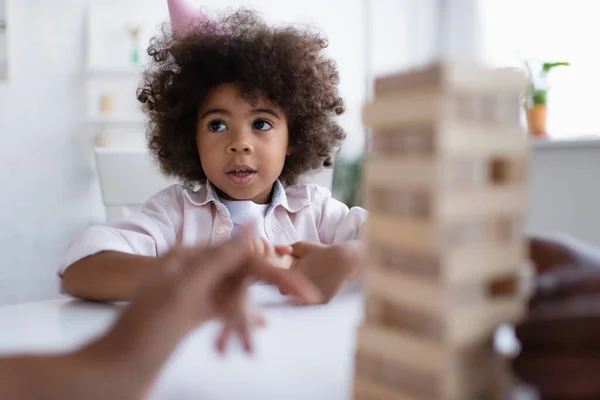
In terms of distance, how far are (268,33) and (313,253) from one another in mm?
508

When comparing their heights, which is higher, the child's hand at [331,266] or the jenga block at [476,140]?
the jenga block at [476,140]

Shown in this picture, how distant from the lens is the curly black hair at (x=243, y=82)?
999 millimetres

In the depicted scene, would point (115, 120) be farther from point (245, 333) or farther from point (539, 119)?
point (245, 333)

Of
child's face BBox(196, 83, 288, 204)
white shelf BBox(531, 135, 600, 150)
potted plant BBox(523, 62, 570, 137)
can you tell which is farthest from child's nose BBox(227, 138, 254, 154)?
potted plant BBox(523, 62, 570, 137)

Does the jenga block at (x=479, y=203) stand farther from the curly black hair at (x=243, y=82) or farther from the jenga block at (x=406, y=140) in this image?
the curly black hair at (x=243, y=82)

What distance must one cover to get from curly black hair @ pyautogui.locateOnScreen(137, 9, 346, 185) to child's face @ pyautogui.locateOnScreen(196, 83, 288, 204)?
0.02 metres

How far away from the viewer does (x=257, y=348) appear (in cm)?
44

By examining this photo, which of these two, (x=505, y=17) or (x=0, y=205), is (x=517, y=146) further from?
(x=0, y=205)

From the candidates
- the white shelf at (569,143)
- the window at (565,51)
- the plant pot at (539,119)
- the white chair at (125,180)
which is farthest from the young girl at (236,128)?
the window at (565,51)

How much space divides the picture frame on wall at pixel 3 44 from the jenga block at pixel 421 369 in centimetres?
286

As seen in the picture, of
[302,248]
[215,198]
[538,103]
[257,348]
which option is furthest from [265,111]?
[538,103]

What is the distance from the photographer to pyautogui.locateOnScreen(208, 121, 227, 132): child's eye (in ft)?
3.21

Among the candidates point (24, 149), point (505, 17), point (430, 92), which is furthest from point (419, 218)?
point (24, 149)

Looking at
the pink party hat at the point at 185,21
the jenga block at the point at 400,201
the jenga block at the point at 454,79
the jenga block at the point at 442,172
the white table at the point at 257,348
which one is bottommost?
the white table at the point at 257,348
